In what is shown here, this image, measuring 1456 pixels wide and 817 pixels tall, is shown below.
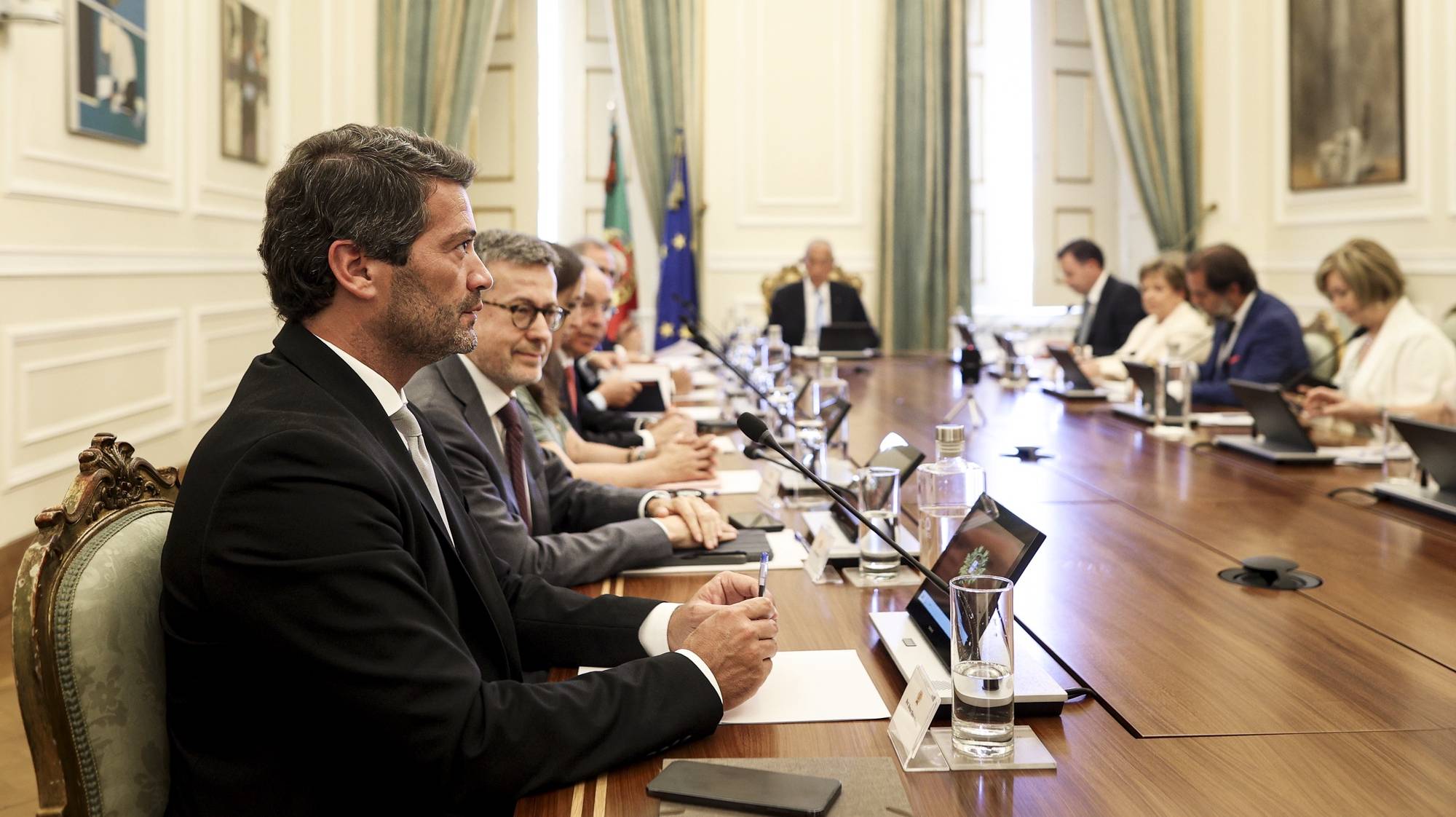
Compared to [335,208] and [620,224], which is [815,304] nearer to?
[620,224]

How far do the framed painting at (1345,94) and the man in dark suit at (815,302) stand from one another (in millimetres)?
2831

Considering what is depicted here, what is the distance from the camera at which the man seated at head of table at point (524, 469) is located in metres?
1.99

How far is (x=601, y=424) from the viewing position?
4293 mm

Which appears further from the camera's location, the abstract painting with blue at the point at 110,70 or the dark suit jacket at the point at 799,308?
the dark suit jacket at the point at 799,308

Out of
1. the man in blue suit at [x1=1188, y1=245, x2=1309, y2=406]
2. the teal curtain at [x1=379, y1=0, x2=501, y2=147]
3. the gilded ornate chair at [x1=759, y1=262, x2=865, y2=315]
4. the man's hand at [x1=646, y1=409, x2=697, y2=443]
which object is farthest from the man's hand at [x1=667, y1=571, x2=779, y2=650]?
the teal curtain at [x1=379, y1=0, x2=501, y2=147]

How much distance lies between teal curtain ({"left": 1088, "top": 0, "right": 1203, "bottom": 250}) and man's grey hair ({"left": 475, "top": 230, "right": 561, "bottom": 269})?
697 centimetres

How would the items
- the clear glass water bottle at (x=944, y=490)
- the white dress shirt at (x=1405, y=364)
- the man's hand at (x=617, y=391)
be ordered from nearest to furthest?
the clear glass water bottle at (x=944, y=490) → the white dress shirt at (x=1405, y=364) → the man's hand at (x=617, y=391)

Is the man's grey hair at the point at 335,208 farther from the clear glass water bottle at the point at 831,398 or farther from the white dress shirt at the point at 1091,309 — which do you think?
the white dress shirt at the point at 1091,309

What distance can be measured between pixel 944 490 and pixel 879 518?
12 centimetres

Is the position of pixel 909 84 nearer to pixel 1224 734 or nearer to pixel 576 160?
pixel 576 160

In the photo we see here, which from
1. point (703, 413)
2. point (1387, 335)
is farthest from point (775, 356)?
point (1387, 335)

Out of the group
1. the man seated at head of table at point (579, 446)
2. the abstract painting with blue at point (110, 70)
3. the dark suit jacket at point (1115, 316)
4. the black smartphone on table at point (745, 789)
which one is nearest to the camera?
the black smartphone on table at point (745, 789)

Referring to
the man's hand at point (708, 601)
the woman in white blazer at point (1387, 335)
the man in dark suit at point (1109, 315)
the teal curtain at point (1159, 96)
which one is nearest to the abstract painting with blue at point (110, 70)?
the man's hand at point (708, 601)

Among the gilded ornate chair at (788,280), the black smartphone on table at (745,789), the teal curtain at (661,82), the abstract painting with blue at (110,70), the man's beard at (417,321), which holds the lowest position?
the black smartphone on table at (745,789)
